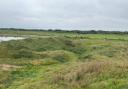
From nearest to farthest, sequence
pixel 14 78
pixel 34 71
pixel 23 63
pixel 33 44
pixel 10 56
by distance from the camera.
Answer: pixel 14 78
pixel 34 71
pixel 23 63
pixel 10 56
pixel 33 44

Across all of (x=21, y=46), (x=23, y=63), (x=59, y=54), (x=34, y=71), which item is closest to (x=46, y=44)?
(x=21, y=46)

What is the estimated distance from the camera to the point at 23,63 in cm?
4366

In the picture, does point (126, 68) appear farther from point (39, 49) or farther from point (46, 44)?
point (46, 44)

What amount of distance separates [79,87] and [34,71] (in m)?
14.4

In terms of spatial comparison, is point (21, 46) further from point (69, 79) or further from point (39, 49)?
point (69, 79)

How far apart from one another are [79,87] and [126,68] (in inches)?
154

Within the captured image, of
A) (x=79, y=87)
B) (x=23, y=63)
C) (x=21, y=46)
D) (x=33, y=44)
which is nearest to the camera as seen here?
(x=79, y=87)

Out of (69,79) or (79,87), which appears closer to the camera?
(79,87)

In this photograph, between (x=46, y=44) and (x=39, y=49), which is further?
(x=46, y=44)

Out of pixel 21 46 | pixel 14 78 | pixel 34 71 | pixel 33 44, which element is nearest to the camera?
pixel 14 78

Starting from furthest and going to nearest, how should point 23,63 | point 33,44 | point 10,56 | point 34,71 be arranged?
point 33,44 → point 10,56 → point 23,63 → point 34,71

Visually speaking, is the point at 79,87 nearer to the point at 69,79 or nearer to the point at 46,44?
the point at 69,79

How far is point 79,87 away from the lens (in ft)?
72.3

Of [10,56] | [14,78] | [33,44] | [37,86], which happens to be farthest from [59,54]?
[37,86]
